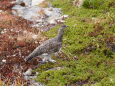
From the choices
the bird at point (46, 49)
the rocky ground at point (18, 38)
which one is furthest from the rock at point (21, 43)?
the bird at point (46, 49)

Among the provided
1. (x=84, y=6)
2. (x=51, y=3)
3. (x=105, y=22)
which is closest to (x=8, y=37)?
(x=105, y=22)

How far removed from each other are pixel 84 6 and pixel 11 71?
1115 cm

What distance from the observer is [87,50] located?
16.4 metres

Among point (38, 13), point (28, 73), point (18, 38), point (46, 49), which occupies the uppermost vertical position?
point (46, 49)

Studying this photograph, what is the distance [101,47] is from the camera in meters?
16.4

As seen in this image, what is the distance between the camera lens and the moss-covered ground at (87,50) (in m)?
13.4

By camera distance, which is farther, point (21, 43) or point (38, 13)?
point (38, 13)

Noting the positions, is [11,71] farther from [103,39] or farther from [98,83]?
[103,39]

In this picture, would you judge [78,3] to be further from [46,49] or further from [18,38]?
[46,49]

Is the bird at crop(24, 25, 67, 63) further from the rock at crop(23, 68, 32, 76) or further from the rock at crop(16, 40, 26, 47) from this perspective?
the rock at crop(16, 40, 26, 47)

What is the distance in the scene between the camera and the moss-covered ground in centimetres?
1345

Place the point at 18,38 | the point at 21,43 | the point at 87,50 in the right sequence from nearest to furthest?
the point at 87,50 < the point at 21,43 < the point at 18,38

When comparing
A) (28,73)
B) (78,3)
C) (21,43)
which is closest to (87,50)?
(21,43)

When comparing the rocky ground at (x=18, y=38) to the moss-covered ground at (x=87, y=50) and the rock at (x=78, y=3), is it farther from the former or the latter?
the rock at (x=78, y=3)
